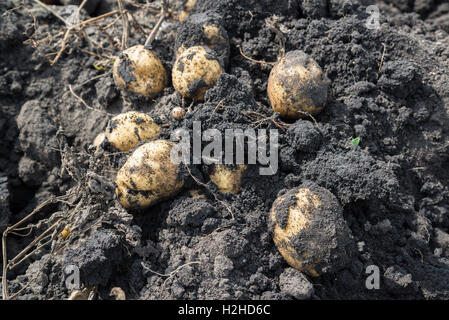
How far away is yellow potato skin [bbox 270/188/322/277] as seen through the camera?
2.09m

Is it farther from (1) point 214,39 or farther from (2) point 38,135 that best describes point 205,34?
(2) point 38,135

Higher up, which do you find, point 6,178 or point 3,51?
point 3,51

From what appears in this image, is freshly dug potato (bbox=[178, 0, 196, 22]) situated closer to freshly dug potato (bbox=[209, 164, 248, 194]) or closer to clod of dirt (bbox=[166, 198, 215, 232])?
freshly dug potato (bbox=[209, 164, 248, 194])

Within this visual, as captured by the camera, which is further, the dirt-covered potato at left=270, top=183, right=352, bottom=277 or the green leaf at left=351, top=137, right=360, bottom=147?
the green leaf at left=351, top=137, right=360, bottom=147

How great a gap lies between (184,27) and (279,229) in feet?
5.21

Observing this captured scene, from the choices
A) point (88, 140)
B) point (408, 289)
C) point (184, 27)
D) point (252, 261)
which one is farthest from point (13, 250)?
point (408, 289)

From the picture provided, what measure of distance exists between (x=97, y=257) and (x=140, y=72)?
51.8 inches

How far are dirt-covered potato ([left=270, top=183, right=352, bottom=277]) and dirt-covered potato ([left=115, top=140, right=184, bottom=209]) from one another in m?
0.63

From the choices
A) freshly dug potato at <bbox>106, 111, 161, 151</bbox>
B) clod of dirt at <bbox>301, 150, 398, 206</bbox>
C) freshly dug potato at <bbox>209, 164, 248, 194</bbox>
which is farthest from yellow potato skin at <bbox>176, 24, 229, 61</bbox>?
clod of dirt at <bbox>301, 150, 398, 206</bbox>

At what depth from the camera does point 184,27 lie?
9.32ft

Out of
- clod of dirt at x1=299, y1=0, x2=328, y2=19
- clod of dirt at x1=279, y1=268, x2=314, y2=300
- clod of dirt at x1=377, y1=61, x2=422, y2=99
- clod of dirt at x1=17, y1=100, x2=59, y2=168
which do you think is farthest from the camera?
clod of dirt at x1=17, y1=100, x2=59, y2=168

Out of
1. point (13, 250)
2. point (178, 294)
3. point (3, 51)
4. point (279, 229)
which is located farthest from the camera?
point (3, 51)

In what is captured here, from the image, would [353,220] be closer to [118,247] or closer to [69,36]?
[118,247]

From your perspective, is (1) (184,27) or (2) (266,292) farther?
(1) (184,27)
